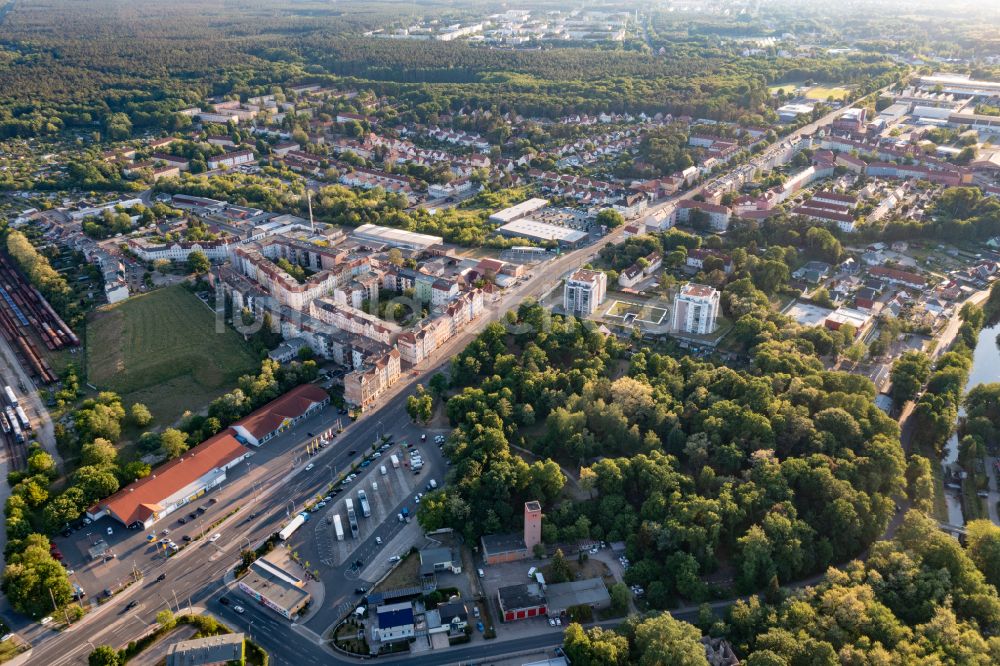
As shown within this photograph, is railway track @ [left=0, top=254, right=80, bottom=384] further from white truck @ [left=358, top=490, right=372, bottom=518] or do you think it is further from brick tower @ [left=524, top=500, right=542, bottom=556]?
brick tower @ [left=524, top=500, right=542, bottom=556]

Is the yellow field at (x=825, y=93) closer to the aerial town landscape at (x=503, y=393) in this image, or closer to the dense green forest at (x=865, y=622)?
the aerial town landscape at (x=503, y=393)

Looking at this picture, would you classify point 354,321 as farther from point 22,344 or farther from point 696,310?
point 696,310

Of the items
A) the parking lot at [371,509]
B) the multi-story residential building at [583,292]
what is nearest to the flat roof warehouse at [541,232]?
the multi-story residential building at [583,292]

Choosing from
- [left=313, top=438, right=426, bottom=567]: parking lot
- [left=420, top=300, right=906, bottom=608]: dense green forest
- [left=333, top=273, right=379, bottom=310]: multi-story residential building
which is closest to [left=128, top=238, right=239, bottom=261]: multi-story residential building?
[left=333, top=273, right=379, bottom=310]: multi-story residential building

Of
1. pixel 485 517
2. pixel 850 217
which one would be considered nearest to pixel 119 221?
pixel 485 517

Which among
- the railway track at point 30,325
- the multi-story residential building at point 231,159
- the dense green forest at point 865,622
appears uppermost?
the multi-story residential building at point 231,159

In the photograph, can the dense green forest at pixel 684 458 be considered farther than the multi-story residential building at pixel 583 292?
No

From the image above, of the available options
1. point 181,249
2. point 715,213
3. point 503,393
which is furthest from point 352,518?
point 715,213
